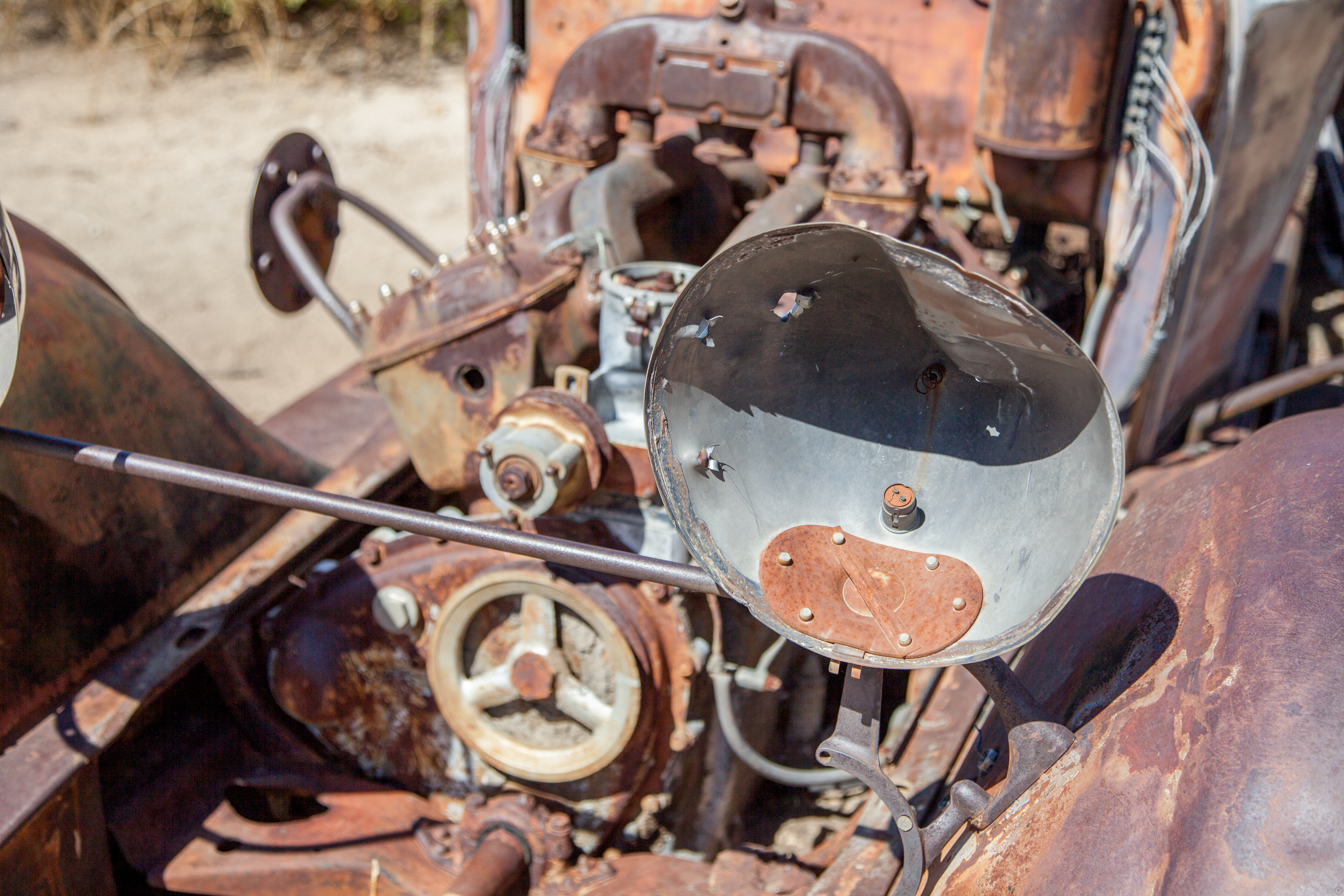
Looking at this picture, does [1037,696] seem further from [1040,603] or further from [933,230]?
[933,230]

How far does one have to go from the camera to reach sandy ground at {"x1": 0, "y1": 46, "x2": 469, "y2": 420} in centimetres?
498

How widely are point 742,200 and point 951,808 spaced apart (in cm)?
147

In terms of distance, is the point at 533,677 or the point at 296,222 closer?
the point at 533,677

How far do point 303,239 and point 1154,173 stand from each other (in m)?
1.86

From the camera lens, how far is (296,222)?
7.84ft

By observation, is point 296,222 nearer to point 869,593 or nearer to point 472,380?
point 472,380

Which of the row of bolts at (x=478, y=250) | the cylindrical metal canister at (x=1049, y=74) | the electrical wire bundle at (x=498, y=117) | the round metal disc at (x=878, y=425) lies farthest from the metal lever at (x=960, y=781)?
the electrical wire bundle at (x=498, y=117)

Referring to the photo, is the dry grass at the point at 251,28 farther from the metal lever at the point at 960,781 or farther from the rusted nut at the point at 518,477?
the metal lever at the point at 960,781

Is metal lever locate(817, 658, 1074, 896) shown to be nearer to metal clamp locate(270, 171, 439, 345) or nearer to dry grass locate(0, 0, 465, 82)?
metal clamp locate(270, 171, 439, 345)

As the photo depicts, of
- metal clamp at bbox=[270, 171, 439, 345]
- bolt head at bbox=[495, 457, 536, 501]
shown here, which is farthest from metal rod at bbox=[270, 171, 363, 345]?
bolt head at bbox=[495, 457, 536, 501]

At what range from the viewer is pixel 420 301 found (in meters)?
1.78

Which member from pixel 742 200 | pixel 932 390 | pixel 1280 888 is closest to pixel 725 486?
pixel 932 390

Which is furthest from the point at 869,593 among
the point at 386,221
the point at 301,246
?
the point at 386,221

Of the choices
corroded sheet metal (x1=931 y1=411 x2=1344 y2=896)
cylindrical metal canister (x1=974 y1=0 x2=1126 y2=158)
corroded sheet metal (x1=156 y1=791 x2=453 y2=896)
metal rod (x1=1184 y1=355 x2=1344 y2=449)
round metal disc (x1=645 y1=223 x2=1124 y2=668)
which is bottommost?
corroded sheet metal (x1=156 y1=791 x2=453 y2=896)
